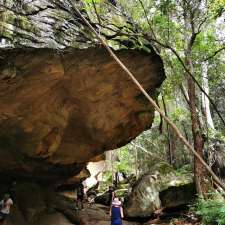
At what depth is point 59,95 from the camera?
1134 centimetres

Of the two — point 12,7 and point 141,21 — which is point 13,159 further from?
point 141,21

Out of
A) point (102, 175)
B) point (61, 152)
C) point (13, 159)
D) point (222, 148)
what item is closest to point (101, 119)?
point (61, 152)

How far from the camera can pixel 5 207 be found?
11695 mm

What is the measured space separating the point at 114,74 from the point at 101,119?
2.58 meters

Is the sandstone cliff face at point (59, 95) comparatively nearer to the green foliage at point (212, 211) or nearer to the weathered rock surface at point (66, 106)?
the weathered rock surface at point (66, 106)

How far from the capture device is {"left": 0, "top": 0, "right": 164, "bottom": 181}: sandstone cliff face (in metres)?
8.53

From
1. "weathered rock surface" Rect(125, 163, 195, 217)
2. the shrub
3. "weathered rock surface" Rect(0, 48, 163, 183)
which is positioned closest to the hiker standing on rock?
the shrub

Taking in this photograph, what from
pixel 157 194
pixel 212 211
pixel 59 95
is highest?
pixel 59 95

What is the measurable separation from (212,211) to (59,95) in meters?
6.03

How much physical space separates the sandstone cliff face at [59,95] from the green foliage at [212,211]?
3.89 metres

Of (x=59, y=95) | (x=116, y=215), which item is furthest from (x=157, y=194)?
(x=59, y=95)

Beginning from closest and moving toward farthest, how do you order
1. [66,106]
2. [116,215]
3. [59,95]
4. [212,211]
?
[116,215]
[59,95]
[212,211]
[66,106]

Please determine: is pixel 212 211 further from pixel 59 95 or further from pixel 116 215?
pixel 59 95

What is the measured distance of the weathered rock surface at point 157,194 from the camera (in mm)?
15078
